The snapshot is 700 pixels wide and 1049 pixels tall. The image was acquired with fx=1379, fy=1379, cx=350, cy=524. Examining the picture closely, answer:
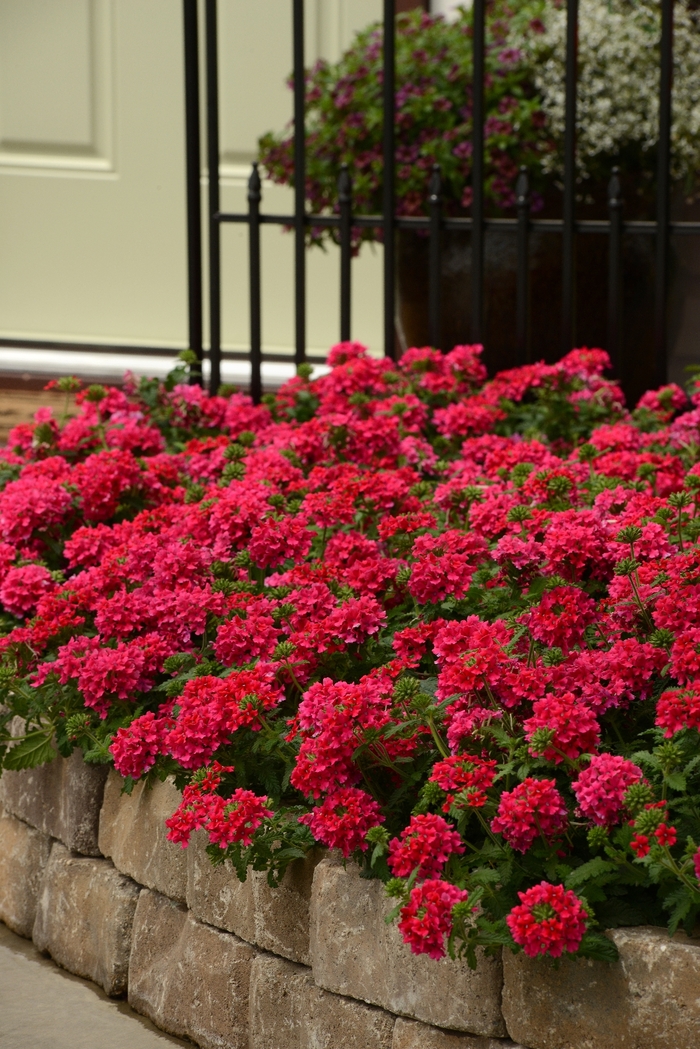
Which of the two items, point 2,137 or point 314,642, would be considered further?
point 2,137

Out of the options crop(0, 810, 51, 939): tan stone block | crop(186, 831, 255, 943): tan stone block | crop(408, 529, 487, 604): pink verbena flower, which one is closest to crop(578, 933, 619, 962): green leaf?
crop(186, 831, 255, 943): tan stone block

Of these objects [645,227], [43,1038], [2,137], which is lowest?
[43,1038]

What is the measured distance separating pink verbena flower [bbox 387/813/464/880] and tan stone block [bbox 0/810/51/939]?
3.54ft

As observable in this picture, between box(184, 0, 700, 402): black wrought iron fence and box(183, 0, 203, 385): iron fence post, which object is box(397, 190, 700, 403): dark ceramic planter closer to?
box(184, 0, 700, 402): black wrought iron fence

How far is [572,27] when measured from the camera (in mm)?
3781

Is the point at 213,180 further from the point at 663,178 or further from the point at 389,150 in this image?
the point at 663,178

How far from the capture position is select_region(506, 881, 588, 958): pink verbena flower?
1724 millimetres

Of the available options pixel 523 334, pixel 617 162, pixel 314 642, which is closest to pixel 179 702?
pixel 314 642

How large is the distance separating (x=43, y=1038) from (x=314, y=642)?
785 millimetres

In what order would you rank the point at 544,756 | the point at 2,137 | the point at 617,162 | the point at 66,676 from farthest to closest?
the point at 2,137 < the point at 617,162 < the point at 66,676 < the point at 544,756

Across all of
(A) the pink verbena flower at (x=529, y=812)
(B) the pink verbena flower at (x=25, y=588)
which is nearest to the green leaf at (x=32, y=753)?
(B) the pink verbena flower at (x=25, y=588)

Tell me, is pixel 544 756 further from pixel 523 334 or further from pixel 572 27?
pixel 572 27

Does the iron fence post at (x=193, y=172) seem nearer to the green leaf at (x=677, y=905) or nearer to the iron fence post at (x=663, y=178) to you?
the iron fence post at (x=663, y=178)

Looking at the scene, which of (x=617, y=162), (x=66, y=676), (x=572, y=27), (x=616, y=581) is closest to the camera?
(x=616, y=581)
